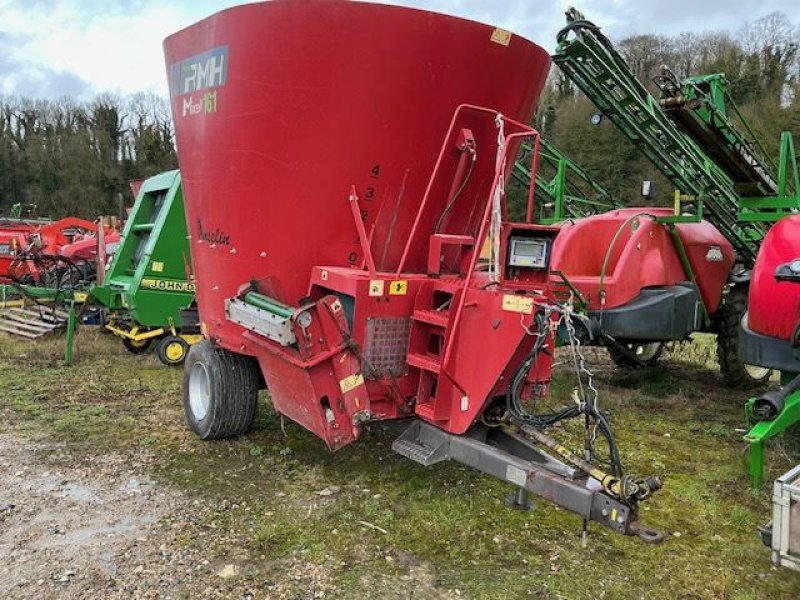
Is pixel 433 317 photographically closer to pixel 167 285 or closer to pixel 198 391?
pixel 198 391

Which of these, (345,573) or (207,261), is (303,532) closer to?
(345,573)

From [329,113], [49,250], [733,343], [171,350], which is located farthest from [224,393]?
[49,250]

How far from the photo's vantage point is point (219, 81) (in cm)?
417

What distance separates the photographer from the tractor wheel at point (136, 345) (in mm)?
8156

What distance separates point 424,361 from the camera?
3779mm

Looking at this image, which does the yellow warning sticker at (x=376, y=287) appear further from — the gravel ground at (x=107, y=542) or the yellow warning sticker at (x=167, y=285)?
the yellow warning sticker at (x=167, y=285)

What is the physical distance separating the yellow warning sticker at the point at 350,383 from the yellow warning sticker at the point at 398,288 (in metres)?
0.50

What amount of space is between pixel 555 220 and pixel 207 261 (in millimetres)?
4630

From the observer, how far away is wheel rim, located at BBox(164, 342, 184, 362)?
7.48 m

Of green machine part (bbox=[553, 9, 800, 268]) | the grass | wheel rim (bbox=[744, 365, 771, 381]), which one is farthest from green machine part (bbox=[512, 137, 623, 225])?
the grass

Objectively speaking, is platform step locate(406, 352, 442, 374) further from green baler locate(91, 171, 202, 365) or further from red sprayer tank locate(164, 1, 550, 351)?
green baler locate(91, 171, 202, 365)

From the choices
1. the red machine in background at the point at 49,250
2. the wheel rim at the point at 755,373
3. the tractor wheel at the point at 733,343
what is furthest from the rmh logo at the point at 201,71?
the red machine in background at the point at 49,250

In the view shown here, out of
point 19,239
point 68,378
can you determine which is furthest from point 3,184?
point 68,378

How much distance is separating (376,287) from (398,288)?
6.1 inches
